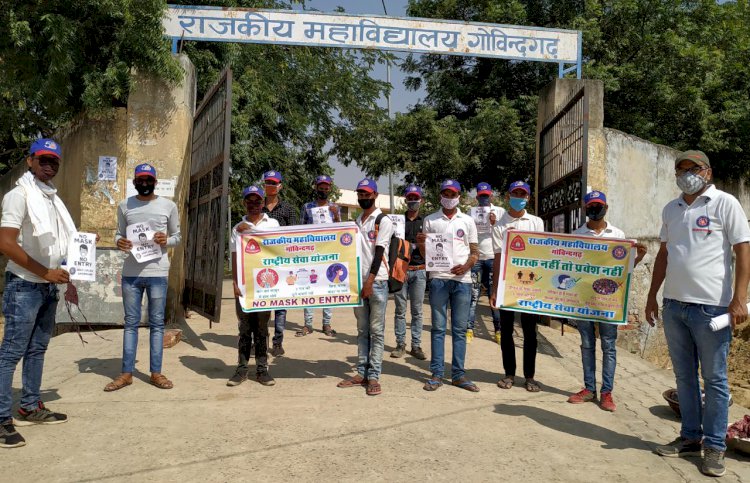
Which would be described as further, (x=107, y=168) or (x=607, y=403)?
(x=107, y=168)

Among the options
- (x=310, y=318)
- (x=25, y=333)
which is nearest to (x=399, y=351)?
(x=310, y=318)

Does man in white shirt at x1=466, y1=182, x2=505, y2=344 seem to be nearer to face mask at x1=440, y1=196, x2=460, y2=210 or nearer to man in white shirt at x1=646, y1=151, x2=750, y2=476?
face mask at x1=440, y1=196, x2=460, y2=210

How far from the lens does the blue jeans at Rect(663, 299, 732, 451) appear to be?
3.87m

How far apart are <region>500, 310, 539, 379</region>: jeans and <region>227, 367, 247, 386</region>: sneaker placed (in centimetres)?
260

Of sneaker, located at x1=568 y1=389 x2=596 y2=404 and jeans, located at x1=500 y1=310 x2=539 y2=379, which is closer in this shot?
sneaker, located at x1=568 y1=389 x2=596 y2=404

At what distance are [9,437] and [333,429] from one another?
7.47ft

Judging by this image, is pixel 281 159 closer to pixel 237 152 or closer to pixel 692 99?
pixel 237 152

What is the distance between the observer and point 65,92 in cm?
827

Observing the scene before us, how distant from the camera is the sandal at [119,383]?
5.40m

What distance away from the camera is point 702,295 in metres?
3.92

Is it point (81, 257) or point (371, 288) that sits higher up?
point (81, 257)

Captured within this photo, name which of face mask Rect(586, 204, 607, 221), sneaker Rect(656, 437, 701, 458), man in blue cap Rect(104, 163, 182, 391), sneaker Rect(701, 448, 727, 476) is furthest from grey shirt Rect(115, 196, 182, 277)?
sneaker Rect(701, 448, 727, 476)

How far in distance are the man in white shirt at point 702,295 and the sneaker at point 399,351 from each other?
332 centimetres

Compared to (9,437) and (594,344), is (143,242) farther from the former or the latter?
(594,344)
